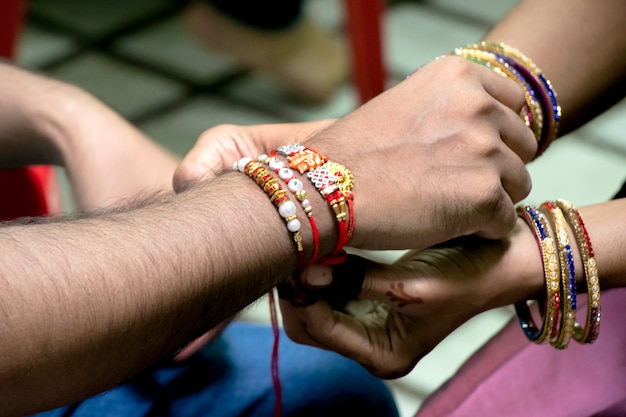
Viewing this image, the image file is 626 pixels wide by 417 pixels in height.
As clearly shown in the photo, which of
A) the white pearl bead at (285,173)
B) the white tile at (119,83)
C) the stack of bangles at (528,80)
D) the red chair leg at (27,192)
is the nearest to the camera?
the white pearl bead at (285,173)

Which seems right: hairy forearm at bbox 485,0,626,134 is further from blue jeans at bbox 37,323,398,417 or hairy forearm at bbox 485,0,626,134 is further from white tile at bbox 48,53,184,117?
white tile at bbox 48,53,184,117

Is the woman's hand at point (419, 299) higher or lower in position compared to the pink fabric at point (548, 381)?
higher

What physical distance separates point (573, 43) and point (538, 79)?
0.09 m

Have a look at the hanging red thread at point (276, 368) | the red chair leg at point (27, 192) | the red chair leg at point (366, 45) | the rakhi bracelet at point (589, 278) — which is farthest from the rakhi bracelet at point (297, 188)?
the red chair leg at point (366, 45)

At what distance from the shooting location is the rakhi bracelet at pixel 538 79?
2.98 feet

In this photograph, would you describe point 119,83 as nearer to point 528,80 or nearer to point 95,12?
point 95,12

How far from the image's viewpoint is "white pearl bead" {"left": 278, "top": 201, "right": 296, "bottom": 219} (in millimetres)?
671

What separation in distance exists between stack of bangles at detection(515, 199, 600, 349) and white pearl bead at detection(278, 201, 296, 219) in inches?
10.0

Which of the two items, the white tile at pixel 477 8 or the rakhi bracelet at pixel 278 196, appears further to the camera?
the white tile at pixel 477 8

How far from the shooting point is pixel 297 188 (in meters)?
0.69

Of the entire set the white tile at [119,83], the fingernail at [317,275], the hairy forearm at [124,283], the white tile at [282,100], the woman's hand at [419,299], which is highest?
the hairy forearm at [124,283]

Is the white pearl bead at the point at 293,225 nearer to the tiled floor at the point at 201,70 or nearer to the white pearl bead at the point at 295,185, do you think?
the white pearl bead at the point at 295,185

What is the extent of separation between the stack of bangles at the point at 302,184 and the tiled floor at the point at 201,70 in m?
1.16

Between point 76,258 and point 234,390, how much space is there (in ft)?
1.11
